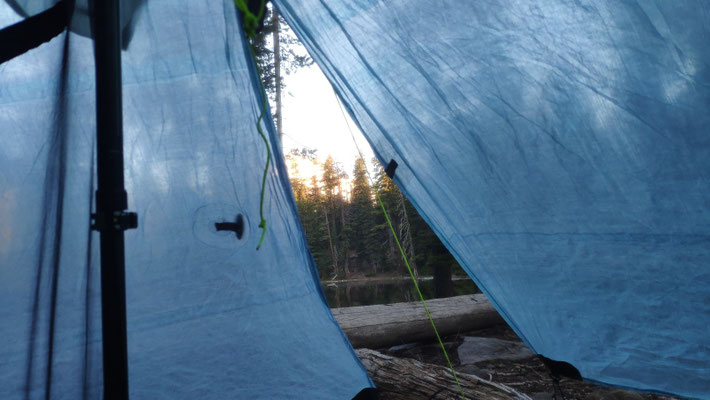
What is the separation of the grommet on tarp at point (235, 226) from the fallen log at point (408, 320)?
8.67ft

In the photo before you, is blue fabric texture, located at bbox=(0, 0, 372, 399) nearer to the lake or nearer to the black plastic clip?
the black plastic clip

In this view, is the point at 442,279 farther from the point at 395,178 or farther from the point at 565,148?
the point at 565,148

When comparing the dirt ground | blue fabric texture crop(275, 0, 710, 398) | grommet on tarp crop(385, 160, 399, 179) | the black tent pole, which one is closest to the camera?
the black tent pole

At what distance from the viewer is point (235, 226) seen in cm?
199

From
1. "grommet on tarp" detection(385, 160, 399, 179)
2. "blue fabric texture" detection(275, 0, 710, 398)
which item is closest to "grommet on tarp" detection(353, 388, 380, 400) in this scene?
"blue fabric texture" detection(275, 0, 710, 398)

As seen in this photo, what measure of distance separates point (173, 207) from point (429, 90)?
134 cm

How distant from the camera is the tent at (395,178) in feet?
4.34

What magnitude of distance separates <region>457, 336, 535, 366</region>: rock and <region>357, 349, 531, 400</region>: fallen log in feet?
4.81

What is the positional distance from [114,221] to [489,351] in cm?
412

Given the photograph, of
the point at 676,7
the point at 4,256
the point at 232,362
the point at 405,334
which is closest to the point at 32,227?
the point at 4,256

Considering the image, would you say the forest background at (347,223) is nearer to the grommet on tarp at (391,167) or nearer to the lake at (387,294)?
the lake at (387,294)

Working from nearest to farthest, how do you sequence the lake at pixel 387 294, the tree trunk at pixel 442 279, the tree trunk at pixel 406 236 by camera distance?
1. the tree trunk at pixel 442 279
2. the lake at pixel 387 294
3. the tree trunk at pixel 406 236

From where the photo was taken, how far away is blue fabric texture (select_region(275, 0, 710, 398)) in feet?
4.17

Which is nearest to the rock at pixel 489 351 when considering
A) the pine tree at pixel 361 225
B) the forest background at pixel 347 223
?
the forest background at pixel 347 223
